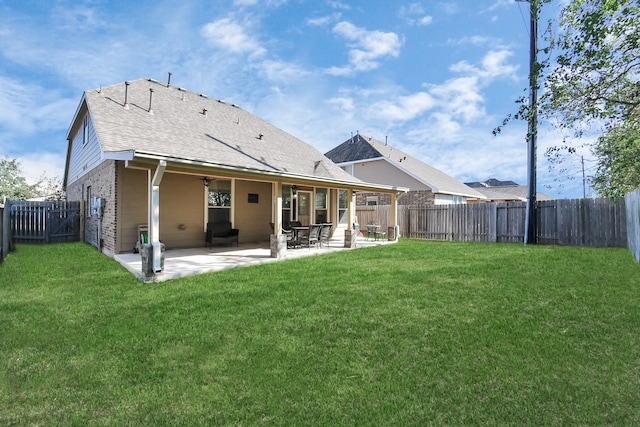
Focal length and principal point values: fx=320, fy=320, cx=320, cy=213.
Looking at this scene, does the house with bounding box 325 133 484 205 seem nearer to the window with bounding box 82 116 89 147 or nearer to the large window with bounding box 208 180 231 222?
the large window with bounding box 208 180 231 222

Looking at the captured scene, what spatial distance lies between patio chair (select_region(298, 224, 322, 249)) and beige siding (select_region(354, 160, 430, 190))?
11.0 m

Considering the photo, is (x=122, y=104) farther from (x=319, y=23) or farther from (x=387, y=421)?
(x=387, y=421)

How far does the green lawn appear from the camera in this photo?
244 cm

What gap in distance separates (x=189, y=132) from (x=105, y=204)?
11.4 ft

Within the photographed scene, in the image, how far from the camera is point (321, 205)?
1479 cm

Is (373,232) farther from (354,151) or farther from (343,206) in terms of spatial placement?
(354,151)

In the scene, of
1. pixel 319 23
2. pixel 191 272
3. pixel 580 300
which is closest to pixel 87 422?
pixel 191 272

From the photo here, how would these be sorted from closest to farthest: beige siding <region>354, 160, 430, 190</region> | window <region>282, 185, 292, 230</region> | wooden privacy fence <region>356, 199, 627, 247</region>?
wooden privacy fence <region>356, 199, 627, 247</region> → window <region>282, 185, 292, 230</region> → beige siding <region>354, 160, 430, 190</region>

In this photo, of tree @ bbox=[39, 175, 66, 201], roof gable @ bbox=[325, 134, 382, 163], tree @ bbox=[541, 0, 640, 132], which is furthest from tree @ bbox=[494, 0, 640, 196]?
tree @ bbox=[39, 175, 66, 201]

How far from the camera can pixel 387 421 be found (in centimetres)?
230

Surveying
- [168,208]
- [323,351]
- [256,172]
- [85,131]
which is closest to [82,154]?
[85,131]

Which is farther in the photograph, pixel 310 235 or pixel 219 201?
pixel 219 201

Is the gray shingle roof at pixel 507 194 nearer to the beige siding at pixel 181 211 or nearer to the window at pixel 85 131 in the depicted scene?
the beige siding at pixel 181 211

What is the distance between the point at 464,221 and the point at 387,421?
14201 mm
